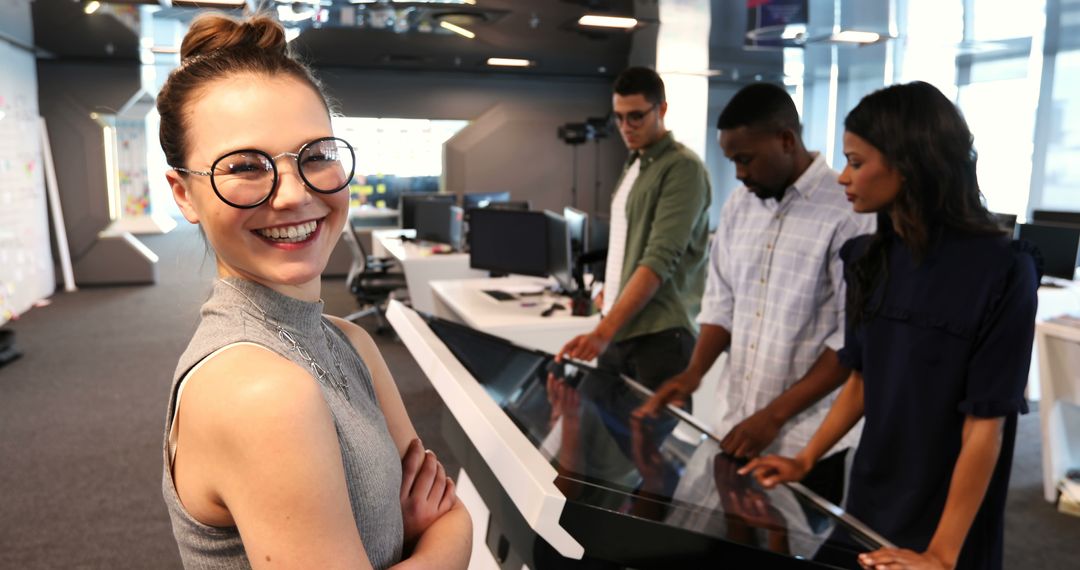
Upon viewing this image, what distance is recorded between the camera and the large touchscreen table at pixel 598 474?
1.03m

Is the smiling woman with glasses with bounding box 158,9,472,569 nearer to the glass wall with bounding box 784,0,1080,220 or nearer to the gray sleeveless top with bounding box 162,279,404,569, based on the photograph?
the gray sleeveless top with bounding box 162,279,404,569

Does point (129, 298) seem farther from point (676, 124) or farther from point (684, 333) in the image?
point (684, 333)

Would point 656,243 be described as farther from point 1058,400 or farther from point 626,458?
point 1058,400

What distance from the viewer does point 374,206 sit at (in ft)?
38.9

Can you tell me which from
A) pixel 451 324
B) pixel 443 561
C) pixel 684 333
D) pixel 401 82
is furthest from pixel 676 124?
pixel 443 561

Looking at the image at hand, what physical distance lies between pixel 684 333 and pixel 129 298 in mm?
8207

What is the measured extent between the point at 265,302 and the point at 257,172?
0.46 ft

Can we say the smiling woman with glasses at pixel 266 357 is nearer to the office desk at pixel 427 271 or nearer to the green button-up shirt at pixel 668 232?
the green button-up shirt at pixel 668 232

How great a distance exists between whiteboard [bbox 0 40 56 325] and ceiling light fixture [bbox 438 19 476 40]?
4.56 meters

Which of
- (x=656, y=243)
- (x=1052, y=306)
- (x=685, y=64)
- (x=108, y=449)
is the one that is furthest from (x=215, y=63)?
(x=685, y=64)

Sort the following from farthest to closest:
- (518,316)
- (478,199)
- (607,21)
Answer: (478,199)
(607,21)
(518,316)

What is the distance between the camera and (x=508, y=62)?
1066 cm

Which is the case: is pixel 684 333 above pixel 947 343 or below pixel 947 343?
below

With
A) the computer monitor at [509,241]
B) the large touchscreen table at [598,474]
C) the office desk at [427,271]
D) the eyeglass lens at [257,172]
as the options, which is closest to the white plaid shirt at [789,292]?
the large touchscreen table at [598,474]
